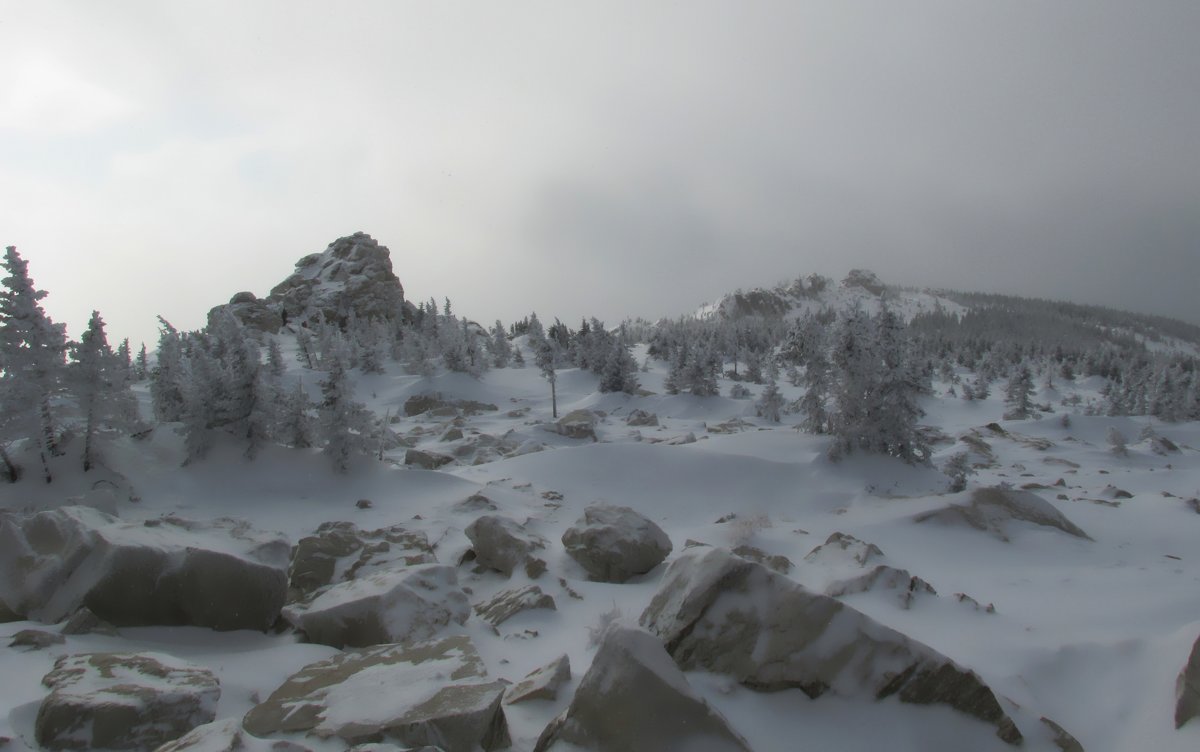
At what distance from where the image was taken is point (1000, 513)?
Result: 13727 millimetres

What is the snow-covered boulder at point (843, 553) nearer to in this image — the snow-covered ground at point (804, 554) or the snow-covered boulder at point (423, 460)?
the snow-covered ground at point (804, 554)

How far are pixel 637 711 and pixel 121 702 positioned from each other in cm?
457

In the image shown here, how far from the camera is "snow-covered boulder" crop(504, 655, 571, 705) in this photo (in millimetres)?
6086

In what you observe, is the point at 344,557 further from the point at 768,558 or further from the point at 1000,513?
the point at 1000,513

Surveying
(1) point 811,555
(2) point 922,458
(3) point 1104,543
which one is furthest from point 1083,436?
(1) point 811,555

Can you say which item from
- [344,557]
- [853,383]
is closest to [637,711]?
[344,557]

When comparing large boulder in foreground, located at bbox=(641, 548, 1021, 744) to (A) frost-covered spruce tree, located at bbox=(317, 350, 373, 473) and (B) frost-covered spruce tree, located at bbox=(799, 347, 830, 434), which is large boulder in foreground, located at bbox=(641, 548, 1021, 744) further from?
(B) frost-covered spruce tree, located at bbox=(799, 347, 830, 434)

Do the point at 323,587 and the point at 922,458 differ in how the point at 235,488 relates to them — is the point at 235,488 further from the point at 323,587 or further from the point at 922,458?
the point at 922,458

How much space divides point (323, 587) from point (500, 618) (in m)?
3.52

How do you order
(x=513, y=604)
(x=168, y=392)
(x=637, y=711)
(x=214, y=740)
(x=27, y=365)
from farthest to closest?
(x=168, y=392), (x=27, y=365), (x=513, y=604), (x=637, y=711), (x=214, y=740)

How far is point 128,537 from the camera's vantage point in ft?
26.9

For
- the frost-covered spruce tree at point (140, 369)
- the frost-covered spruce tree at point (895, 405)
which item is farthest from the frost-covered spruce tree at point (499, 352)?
the frost-covered spruce tree at point (895, 405)

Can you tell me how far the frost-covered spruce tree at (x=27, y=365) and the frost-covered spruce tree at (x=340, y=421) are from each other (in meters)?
8.11

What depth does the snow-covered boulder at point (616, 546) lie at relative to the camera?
11172 mm
